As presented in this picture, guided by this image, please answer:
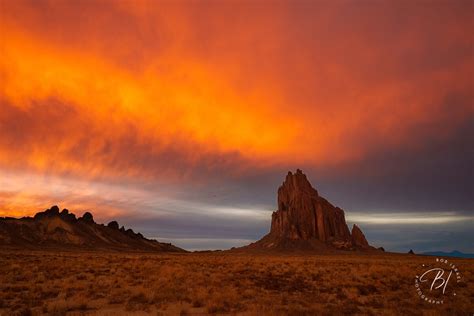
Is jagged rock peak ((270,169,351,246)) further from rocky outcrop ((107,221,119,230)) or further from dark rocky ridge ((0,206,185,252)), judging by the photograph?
rocky outcrop ((107,221,119,230))

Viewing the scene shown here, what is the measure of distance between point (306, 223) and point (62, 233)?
10371cm

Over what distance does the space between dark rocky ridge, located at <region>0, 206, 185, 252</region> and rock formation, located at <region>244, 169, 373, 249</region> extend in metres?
63.6

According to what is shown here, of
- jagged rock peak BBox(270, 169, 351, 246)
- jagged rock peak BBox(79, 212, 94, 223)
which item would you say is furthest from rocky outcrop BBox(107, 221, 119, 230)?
jagged rock peak BBox(270, 169, 351, 246)

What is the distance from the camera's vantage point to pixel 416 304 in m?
17.6

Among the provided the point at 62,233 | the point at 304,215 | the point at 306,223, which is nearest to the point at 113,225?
the point at 62,233

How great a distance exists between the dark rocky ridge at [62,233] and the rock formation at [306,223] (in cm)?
6355

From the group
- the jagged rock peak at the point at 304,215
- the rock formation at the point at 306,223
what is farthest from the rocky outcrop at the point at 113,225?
the jagged rock peak at the point at 304,215

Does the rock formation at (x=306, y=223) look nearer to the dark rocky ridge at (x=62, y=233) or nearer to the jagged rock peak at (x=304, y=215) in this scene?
the jagged rock peak at (x=304, y=215)

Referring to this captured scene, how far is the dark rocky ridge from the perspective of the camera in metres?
119

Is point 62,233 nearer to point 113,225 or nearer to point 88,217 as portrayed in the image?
point 88,217

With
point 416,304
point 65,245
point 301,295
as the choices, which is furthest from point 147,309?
point 65,245

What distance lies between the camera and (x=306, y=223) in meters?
166

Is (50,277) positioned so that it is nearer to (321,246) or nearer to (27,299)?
(27,299)

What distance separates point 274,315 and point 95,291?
11.4 metres
